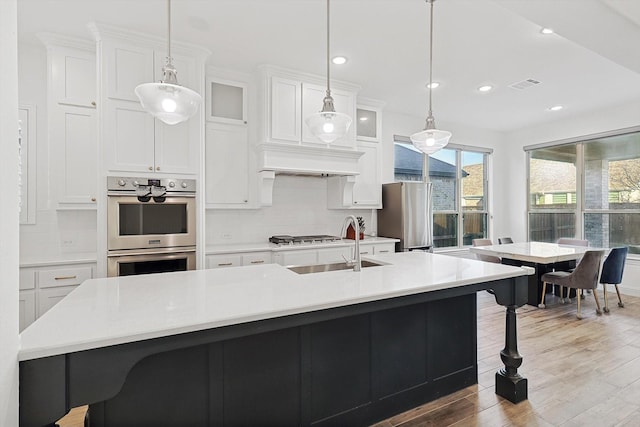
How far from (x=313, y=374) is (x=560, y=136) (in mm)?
6039

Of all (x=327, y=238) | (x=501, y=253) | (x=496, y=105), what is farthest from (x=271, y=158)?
(x=496, y=105)

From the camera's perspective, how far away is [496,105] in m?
4.88

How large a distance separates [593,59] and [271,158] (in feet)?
11.5

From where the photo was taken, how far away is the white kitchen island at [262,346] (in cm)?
113

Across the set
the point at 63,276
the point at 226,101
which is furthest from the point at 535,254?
the point at 63,276

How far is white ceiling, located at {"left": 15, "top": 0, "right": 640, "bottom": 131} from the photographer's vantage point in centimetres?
241

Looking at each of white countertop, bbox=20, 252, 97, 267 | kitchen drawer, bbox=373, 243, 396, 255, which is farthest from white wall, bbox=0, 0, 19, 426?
kitchen drawer, bbox=373, 243, 396, 255

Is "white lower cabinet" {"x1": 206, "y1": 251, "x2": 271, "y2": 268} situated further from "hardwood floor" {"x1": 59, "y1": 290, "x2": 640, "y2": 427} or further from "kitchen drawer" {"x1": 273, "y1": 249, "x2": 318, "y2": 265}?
"hardwood floor" {"x1": 59, "y1": 290, "x2": 640, "y2": 427}

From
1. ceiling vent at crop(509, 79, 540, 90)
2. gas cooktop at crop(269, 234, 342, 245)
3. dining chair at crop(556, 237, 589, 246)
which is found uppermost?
ceiling vent at crop(509, 79, 540, 90)

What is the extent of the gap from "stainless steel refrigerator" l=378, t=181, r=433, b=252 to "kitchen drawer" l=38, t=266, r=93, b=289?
3541 millimetres

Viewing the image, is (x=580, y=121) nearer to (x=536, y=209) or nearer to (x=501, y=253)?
(x=536, y=209)

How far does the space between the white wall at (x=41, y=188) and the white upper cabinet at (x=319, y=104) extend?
253 cm

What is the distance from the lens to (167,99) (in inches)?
67.9

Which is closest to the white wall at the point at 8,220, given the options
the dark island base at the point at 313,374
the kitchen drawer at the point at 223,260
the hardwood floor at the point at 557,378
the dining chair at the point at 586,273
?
the dark island base at the point at 313,374
